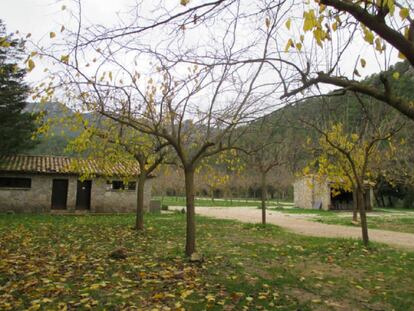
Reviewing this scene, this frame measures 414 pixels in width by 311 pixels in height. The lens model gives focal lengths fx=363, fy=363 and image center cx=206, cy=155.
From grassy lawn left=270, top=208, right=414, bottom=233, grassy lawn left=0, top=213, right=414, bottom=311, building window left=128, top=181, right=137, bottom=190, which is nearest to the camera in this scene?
grassy lawn left=0, top=213, right=414, bottom=311

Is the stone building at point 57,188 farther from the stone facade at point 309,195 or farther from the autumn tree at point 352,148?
the stone facade at point 309,195

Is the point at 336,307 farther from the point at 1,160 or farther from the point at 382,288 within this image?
the point at 1,160

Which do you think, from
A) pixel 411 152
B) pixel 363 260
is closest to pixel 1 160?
pixel 363 260

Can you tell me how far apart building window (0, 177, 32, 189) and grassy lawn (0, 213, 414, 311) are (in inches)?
478

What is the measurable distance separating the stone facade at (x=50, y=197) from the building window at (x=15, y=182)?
0.22 meters

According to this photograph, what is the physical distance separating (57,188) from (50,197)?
92 cm

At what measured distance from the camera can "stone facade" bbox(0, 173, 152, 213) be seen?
70.3ft

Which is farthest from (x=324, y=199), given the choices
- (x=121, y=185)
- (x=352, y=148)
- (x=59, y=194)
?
(x=352, y=148)

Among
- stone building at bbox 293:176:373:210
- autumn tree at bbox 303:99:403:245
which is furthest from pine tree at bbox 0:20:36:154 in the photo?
stone building at bbox 293:176:373:210

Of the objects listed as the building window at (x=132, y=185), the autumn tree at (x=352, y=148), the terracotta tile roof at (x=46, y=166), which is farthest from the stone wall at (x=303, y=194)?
the autumn tree at (x=352, y=148)

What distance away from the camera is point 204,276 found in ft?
21.4

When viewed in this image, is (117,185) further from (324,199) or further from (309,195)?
(309,195)

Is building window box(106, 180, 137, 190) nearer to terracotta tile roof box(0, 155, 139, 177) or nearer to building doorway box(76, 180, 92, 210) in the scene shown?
terracotta tile roof box(0, 155, 139, 177)

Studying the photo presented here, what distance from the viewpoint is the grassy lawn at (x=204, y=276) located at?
5.02 m
